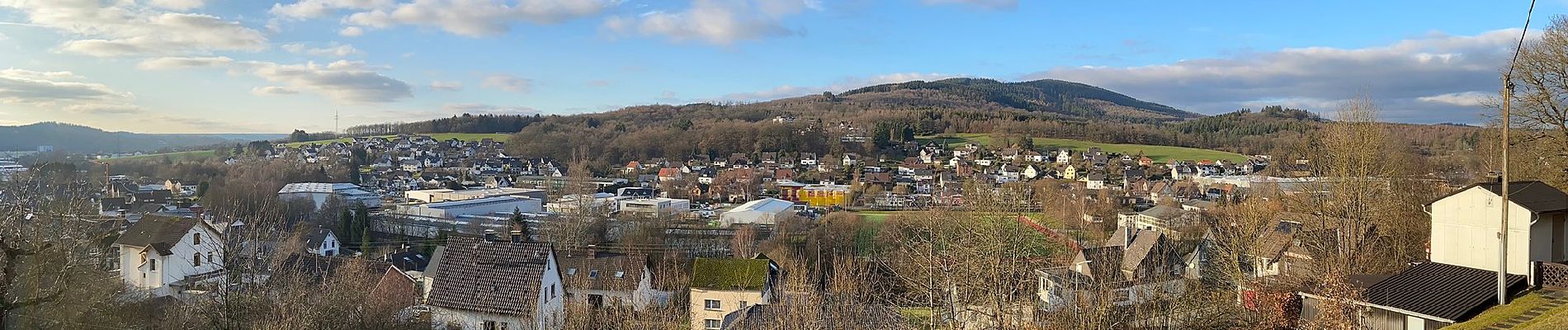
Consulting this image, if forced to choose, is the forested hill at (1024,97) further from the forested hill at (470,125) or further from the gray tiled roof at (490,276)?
the gray tiled roof at (490,276)

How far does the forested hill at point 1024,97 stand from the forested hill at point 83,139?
95361mm

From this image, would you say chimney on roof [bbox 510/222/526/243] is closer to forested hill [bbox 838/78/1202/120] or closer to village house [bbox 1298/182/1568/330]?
village house [bbox 1298/182/1568/330]

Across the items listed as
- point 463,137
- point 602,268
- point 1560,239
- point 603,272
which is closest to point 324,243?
point 602,268

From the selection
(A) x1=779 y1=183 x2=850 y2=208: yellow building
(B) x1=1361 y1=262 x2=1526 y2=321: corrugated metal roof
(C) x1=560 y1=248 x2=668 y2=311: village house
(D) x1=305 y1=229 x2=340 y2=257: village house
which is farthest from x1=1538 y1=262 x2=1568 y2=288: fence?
(A) x1=779 y1=183 x2=850 y2=208: yellow building

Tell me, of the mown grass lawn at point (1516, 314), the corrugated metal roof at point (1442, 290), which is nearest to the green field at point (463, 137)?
the corrugated metal roof at point (1442, 290)

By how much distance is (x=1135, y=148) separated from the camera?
82.3 metres

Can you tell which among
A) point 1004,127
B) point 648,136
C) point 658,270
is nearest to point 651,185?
point 648,136

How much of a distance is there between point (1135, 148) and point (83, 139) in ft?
259

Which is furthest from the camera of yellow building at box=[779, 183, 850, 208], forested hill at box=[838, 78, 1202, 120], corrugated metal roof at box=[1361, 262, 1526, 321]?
forested hill at box=[838, 78, 1202, 120]

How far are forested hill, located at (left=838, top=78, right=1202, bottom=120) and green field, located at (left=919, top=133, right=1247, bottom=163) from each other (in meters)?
35.8

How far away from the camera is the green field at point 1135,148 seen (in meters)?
78.2

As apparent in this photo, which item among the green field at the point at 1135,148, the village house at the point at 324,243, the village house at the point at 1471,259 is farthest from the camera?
the green field at the point at 1135,148

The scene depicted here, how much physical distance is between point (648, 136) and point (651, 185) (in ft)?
84.4

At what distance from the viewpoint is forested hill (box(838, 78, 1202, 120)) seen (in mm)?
137125
